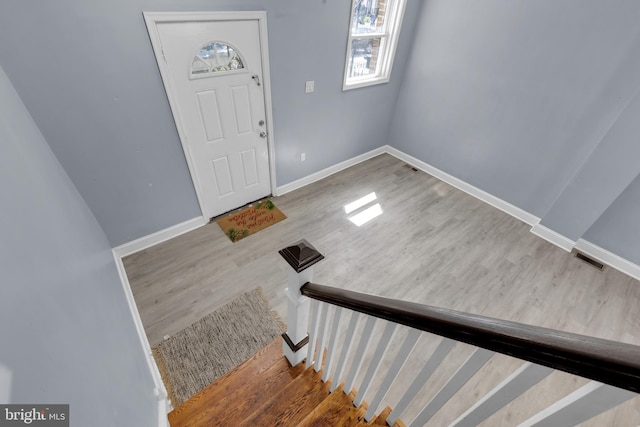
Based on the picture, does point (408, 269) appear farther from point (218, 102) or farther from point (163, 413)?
point (218, 102)

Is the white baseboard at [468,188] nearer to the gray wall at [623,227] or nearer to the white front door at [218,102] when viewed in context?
the gray wall at [623,227]

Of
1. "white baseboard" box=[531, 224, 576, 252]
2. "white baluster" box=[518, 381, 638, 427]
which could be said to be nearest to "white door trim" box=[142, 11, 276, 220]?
"white baluster" box=[518, 381, 638, 427]

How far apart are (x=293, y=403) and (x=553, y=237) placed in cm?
323

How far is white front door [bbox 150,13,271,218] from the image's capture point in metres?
2.05

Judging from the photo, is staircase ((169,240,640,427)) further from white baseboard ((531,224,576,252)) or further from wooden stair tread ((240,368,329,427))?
white baseboard ((531,224,576,252))

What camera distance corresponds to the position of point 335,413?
1265 millimetres

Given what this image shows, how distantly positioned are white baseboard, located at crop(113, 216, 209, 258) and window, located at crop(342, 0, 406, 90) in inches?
93.1

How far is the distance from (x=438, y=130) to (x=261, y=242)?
113 inches

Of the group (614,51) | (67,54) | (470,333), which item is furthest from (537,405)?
(67,54)

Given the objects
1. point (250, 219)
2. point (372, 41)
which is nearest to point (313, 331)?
point (250, 219)

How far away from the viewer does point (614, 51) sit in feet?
7.31

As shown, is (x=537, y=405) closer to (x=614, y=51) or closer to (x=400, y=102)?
(x=614, y=51)

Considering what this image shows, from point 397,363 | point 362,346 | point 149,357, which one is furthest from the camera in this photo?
point 149,357

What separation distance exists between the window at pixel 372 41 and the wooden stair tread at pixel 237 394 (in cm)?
304
